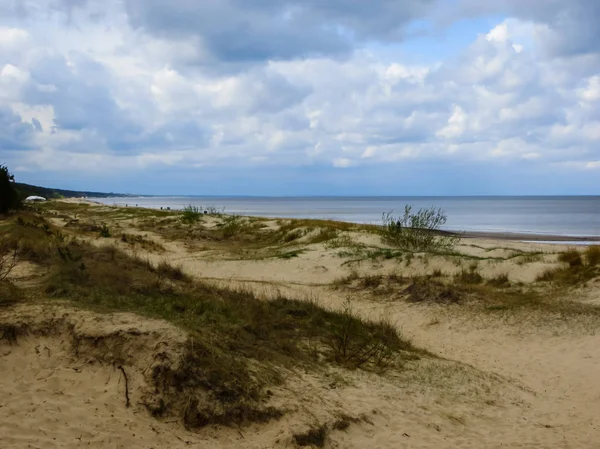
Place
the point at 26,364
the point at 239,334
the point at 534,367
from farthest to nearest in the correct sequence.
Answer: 1. the point at 534,367
2. the point at 239,334
3. the point at 26,364

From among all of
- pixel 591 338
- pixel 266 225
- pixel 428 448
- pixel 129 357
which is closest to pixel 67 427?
pixel 129 357

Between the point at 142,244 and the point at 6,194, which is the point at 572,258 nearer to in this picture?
the point at 142,244

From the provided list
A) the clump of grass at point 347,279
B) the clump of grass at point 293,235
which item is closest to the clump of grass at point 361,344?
the clump of grass at point 347,279

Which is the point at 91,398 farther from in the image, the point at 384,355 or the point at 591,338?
the point at 591,338

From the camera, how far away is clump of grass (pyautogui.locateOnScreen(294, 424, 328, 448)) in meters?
5.43

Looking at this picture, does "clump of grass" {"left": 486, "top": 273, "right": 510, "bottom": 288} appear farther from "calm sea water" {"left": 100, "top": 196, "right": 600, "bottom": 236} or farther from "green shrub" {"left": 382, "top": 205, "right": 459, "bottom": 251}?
"calm sea water" {"left": 100, "top": 196, "right": 600, "bottom": 236}

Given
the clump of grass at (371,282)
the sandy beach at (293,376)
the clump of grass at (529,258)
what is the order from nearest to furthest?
the sandy beach at (293,376)
the clump of grass at (371,282)
the clump of grass at (529,258)

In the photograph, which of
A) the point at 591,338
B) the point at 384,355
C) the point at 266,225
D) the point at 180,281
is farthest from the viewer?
the point at 266,225

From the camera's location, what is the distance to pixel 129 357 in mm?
6102

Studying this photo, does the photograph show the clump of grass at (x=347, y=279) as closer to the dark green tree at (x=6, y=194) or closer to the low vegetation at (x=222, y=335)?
the low vegetation at (x=222, y=335)

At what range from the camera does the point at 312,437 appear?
552cm

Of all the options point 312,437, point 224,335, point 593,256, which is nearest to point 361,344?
point 224,335

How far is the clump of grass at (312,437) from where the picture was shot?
5.43 m

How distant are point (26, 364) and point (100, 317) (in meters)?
1.10
